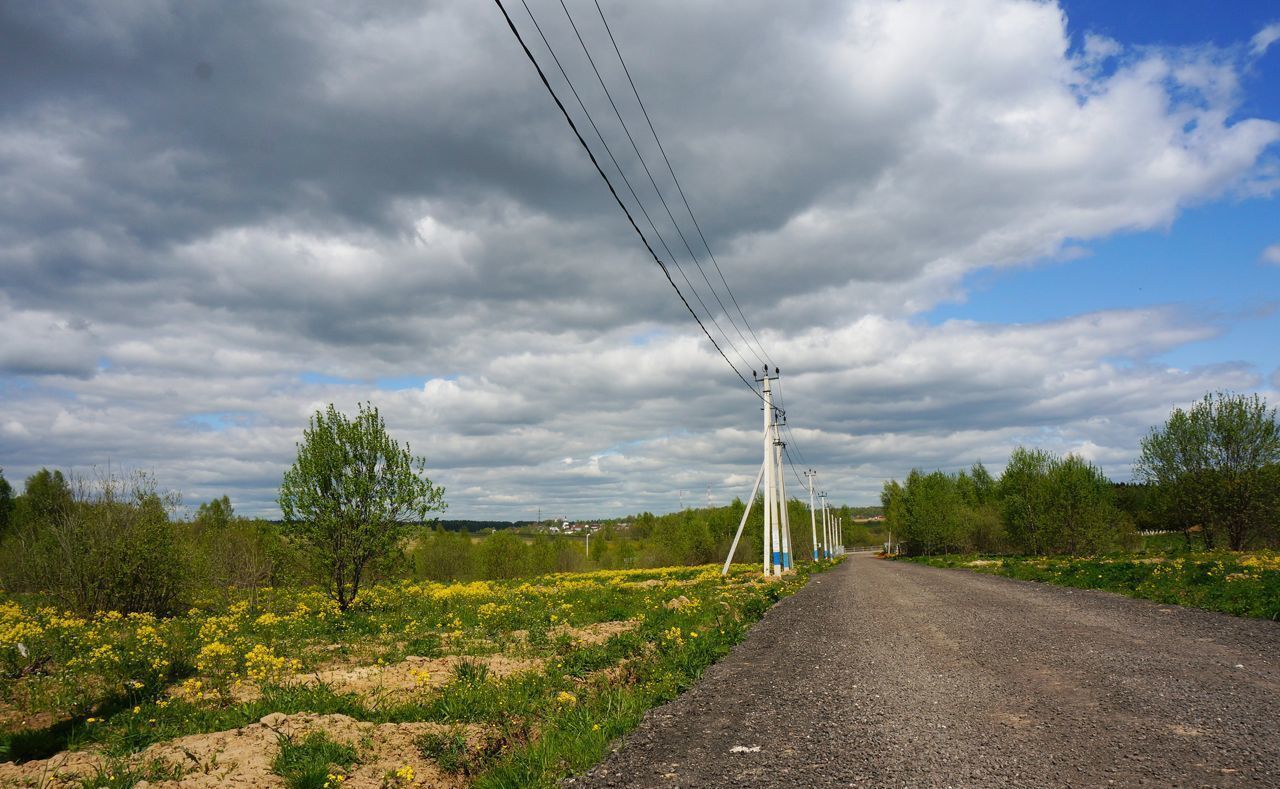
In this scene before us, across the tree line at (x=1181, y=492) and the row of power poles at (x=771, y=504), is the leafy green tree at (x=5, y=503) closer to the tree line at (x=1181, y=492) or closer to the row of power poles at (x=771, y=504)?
the row of power poles at (x=771, y=504)

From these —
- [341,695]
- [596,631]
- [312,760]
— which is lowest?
[596,631]

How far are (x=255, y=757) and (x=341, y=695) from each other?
3033 mm

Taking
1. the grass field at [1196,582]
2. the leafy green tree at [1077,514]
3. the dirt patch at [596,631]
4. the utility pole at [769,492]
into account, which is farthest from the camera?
the leafy green tree at [1077,514]

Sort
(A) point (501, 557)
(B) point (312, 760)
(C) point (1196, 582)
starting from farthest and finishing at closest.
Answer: (A) point (501, 557)
(C) point (1196, 582)
(B) point (312, 760)

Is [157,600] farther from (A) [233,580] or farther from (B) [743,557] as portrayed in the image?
(B) [743,557]

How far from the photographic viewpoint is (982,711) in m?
7.55

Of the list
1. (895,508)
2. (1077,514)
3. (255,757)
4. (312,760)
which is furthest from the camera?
(895,508)

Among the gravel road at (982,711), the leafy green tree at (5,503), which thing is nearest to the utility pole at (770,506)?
the gravel road at (982,711)

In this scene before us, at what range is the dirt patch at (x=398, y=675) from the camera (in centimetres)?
977

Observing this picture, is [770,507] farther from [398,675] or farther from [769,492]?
[398,675]

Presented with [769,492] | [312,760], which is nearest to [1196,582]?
[769,492]

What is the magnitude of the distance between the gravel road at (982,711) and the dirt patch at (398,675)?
3556mm

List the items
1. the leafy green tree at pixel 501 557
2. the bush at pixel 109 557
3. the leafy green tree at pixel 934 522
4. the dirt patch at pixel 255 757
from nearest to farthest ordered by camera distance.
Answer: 1. the dirt patch at pixel 255 757
2. the bush at pixel 109 557
3. the leafy green tree at pixel 501 557
4. the leafy green tree at pixel 934 522

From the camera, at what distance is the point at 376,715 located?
8328mm
